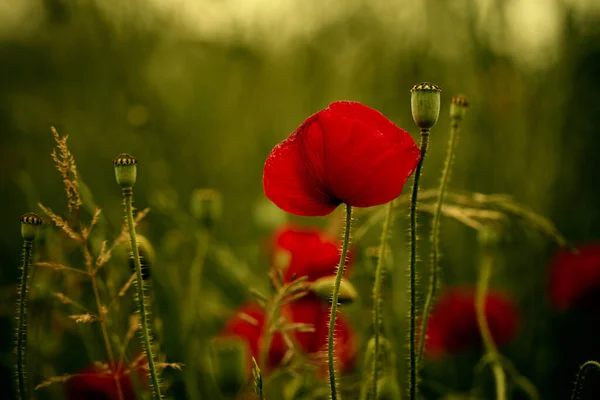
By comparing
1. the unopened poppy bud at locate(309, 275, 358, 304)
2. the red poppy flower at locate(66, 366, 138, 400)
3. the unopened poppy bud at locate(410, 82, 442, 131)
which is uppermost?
the unopened poppy bud at locate(410, 82, 442, 131)

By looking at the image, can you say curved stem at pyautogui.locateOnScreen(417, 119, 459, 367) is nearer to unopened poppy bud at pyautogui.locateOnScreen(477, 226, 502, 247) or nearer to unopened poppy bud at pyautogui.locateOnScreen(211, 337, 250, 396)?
unopened poppy bud at pyautogui.locateOnScreen(477, 226, 502, 247)

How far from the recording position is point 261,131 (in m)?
2.12

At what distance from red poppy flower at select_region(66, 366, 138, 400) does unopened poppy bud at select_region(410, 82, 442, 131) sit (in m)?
0.72

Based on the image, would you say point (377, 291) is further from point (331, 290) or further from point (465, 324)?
point (465, 324)

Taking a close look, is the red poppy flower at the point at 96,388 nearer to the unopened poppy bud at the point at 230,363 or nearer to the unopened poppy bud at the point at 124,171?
the unopened poppy bud at the point at 230,363

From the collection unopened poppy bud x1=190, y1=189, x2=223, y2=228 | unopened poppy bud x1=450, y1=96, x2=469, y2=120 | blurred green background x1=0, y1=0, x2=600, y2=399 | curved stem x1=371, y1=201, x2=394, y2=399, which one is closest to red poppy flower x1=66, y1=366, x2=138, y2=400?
blurred green background x1=0, y1=0, x2=600, y2=399

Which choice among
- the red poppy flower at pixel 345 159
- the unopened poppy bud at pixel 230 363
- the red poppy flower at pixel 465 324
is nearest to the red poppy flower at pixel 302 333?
the unopened poppy bud at pixel 230 363

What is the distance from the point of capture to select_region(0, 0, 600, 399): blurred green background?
1542mm

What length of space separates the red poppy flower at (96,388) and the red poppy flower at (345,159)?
60 centimetres

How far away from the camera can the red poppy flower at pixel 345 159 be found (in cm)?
58

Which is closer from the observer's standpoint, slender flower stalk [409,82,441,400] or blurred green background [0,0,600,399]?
slender flower stalk [409,82,441,400]

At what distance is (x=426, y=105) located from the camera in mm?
586

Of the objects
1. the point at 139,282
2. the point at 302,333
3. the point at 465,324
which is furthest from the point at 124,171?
the point at 465,324

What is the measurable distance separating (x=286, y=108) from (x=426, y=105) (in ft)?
5.09
